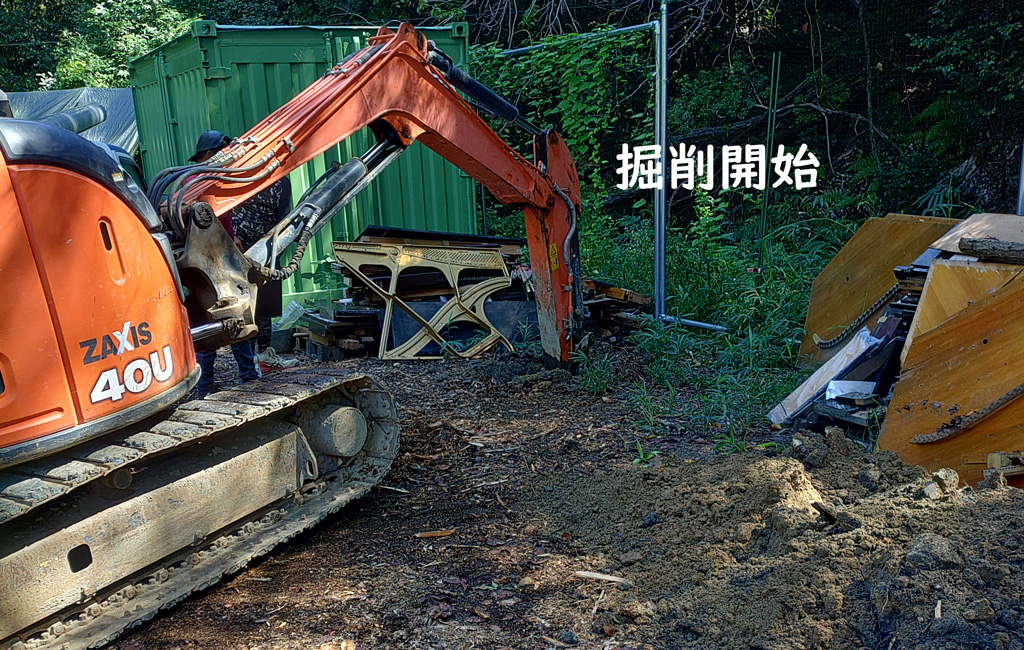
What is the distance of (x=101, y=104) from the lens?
1467cm

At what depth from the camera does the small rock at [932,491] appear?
3.16m

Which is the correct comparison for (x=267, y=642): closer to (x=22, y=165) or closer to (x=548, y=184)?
(x=22, y=165)

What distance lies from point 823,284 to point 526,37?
277 inches

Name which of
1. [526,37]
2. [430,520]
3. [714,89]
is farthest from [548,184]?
[526,37]

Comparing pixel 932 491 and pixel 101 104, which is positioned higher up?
pixel 101 104

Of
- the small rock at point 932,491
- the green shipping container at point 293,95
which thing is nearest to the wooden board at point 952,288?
the small rock at point 932,491

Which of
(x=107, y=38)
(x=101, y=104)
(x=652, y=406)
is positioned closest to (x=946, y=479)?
(x=652, y=406)

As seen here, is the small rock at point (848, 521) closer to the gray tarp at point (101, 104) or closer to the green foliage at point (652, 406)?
the green foliage at point (652, 406)

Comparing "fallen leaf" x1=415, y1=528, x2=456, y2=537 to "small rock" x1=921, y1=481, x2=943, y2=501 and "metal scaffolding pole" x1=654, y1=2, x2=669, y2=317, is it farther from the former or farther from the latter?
"metal scaffolding pole" x1=654, y1=2, x2=669, y2=317

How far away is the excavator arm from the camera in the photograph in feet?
11.9

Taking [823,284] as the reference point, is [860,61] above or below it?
above

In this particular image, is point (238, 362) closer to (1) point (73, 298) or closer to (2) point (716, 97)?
(1) point (73, 298)

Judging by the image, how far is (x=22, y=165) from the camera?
260 cm

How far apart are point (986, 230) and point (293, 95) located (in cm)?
663
